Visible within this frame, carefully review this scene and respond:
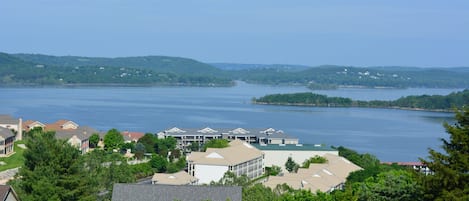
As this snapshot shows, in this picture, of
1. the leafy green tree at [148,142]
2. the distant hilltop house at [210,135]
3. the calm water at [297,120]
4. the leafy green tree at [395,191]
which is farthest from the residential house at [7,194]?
the calm water at [297,120]

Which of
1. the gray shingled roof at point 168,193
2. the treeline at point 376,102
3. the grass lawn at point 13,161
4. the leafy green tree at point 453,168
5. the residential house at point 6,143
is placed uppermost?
the leafy green tree at point 453,168

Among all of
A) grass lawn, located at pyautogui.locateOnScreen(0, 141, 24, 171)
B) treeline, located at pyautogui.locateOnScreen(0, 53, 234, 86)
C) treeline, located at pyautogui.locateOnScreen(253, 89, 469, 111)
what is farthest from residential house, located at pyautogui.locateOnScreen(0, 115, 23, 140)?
treeline, located at pyautogui.locateOnScreen(0, 53, 234, 86)

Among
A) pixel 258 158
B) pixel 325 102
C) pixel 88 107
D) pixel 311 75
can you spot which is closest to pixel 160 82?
pixel 311 75

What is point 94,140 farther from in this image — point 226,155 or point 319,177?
point 319,177

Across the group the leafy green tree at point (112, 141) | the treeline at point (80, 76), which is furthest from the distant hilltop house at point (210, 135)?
the treeline at point (80, 76)

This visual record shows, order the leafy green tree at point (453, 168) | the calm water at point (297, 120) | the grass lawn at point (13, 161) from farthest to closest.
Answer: the calm water at point (297, 120) → the grass lawn at point (13, 161) → the leafy green tree at point (453, 168)

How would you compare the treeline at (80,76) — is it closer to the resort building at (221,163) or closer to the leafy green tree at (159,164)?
the leafy green tree at (159,164)

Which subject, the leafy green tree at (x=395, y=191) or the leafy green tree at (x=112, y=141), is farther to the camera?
the leafy green tree at (x=112, y=141)

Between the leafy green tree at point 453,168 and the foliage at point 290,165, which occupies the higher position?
the leafy green tree at point 453,168

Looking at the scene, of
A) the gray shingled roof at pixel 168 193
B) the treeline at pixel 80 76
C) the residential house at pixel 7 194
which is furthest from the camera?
the treeline at pixel 80 76
